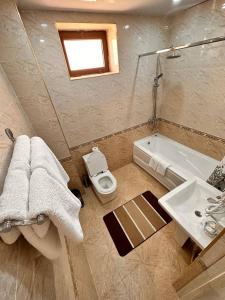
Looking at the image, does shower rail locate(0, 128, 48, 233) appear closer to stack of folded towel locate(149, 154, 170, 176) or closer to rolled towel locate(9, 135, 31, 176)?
rolled towel locate(9, 135, 31, 176)

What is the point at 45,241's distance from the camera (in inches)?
22.7

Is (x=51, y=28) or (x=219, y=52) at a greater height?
(x=51, y=28)

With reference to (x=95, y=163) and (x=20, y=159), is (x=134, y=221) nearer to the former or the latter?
(x=95, y=163)

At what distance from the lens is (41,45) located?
1.41 meters

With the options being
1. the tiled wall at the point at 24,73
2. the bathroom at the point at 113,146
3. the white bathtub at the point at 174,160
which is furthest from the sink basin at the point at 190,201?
the tiled wall at the point at 24,73

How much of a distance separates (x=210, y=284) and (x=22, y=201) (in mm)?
926

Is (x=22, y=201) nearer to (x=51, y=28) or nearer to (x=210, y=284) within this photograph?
(x=210, y=284)

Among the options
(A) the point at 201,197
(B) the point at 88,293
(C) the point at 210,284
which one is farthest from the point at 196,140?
(B) the point at 88,293

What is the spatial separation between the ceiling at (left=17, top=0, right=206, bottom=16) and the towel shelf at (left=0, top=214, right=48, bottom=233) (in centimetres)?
165

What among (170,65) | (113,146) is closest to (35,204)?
(113,146)

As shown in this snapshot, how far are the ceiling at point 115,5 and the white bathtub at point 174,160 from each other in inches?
70.2

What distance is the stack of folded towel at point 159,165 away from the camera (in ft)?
6.47

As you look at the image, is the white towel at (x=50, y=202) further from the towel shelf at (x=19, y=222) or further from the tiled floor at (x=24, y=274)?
the tiled floor at (x=24, y=274)

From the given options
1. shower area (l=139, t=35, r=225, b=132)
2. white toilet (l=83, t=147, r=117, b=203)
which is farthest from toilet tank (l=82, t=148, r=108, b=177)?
shower area (l=139, t=35, r=225, b=132)
